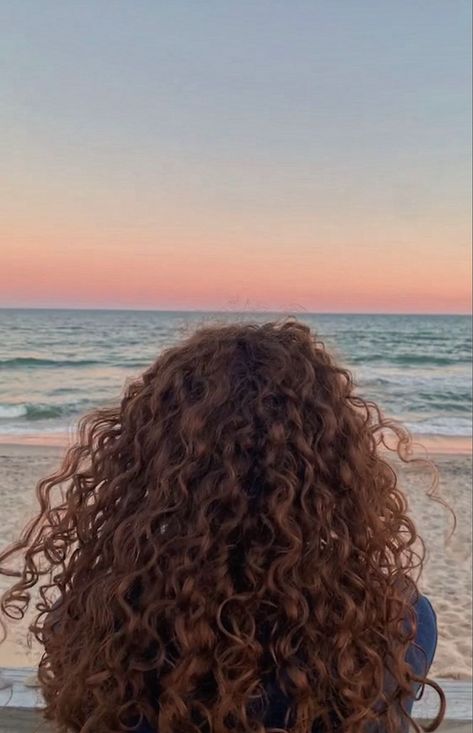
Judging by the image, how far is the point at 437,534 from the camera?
5.88 m

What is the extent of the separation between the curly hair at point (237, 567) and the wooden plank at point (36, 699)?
75 centimetres

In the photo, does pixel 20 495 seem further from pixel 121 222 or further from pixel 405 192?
pixel 405 192

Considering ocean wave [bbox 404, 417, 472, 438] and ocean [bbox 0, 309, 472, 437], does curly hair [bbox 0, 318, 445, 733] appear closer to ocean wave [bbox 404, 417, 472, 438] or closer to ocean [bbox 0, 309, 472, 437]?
ocean [bbox 0, 309, 472, 437]

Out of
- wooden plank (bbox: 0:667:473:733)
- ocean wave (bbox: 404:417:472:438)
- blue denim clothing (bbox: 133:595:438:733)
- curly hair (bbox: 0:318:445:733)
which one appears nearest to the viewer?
curly hair (bbox: 0:318:445:733)

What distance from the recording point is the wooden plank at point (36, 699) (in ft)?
5.32

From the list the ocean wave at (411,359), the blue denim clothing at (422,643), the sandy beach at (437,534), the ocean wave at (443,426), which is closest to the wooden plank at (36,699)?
the sandy beach at (437,534)

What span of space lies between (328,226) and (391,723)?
6433mm

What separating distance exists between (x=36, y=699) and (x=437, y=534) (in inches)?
190

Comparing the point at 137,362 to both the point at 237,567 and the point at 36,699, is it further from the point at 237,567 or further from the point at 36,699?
the point at 237,567

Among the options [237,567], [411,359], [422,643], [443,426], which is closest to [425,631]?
[422,643]

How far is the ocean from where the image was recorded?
3184mm

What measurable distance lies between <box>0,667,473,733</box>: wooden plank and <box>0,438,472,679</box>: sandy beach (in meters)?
0.09

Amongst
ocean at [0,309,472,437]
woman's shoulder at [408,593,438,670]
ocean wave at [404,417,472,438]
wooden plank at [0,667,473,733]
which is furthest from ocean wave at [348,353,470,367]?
woman's shoulder at [408,593,438,670]

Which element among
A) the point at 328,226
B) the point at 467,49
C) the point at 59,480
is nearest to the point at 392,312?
the point at 328,226
